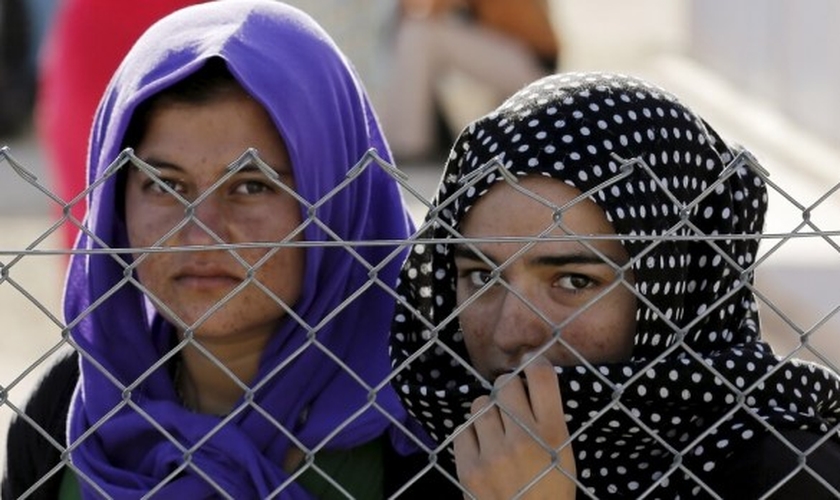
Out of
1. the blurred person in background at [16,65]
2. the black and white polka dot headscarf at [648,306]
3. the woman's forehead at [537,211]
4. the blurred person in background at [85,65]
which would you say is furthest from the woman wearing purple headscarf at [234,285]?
the blurred person in background at [16,65]

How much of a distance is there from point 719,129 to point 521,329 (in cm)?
619

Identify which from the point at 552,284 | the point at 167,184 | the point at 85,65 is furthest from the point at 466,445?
the point at 85,65

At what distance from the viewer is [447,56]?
31.4 feet

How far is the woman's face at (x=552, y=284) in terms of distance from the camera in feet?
9.04

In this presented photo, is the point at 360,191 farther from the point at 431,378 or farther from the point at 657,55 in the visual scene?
the point at 657,55

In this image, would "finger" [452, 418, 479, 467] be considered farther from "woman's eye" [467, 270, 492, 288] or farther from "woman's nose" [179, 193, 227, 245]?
"woman's nose" [179, 193, 227, 245]

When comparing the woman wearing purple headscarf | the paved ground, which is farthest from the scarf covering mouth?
the paved ground

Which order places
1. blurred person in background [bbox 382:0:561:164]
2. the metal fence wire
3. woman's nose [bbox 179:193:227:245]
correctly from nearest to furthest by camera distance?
the metal fence wire, woman's nose [bbox 179:193:227:245], blurred person in background [bbox 382:0:561:164]

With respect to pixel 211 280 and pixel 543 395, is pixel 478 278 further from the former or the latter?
pixel 211 280

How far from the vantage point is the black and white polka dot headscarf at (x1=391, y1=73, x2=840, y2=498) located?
270 cm

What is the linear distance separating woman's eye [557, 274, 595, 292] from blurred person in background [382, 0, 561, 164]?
6555 mm

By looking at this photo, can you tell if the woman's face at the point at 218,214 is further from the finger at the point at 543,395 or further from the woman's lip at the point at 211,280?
the finger at the point at 543,395

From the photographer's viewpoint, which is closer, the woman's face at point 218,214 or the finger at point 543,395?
the finger at point 543,395

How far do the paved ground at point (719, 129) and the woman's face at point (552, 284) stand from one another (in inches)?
29.0
